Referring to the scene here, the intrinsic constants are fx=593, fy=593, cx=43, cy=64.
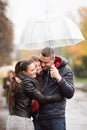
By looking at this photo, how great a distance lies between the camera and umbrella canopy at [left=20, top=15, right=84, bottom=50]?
24.2 ft

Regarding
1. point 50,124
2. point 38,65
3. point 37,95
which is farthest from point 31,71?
point 50,124

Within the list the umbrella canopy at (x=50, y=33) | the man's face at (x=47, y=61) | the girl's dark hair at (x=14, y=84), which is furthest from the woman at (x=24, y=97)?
the umbrella canopy at (x=50, y=33)

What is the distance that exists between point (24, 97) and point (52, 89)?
329mm

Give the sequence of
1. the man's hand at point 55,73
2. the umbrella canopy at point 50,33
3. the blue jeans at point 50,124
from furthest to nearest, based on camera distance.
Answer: the umbrella canopy at point 50,33
the blue jeans at point 50,124
the man's hand at point 55,73

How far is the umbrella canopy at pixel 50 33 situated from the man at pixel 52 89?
78 cm

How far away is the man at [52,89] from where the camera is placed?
21.1 ft


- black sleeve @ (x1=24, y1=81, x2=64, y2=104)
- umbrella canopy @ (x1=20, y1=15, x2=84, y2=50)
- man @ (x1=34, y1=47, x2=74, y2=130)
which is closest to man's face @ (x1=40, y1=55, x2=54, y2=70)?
man @ (x1=34, y1=47, x2=74, y2=130)

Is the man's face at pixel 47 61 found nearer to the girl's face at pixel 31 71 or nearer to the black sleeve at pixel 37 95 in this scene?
the girl's face at pixel 31 71

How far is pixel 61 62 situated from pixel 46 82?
0.28 meters

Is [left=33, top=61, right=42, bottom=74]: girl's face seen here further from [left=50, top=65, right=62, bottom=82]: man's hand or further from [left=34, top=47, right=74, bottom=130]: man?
[left=50, top=65, right=62, bottom=82]: man's hand

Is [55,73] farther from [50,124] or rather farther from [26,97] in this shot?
[50,124]

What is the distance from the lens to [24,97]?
21.2 ft

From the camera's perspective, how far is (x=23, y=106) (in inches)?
253

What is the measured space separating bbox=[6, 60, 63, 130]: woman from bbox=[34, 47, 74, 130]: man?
0.32 feet
